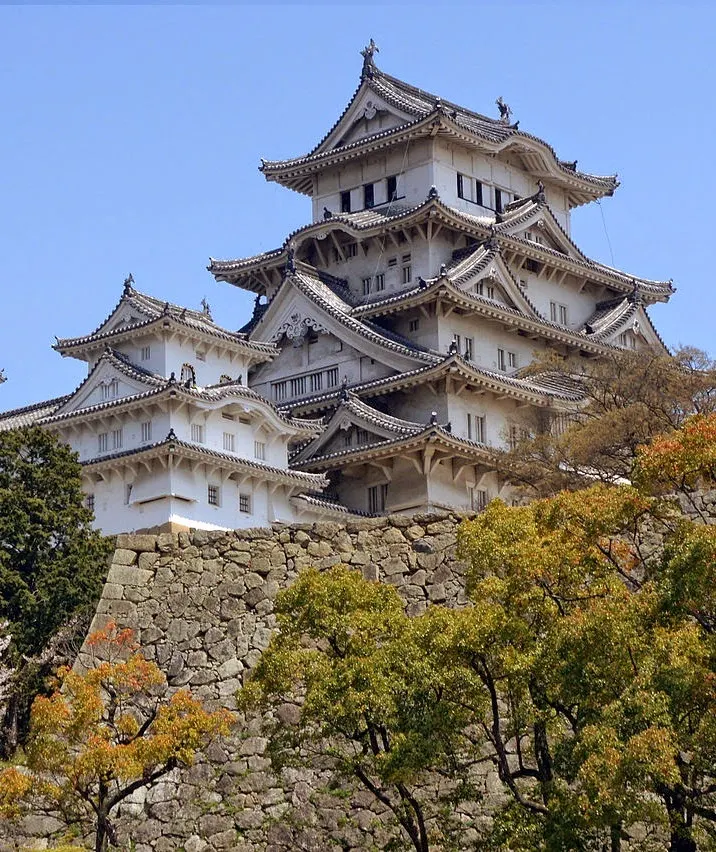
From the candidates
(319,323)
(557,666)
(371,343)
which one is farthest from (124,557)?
(319,323)

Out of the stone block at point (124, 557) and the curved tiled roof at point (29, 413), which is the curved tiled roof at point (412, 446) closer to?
the curved tiled roof at point (29, 413)

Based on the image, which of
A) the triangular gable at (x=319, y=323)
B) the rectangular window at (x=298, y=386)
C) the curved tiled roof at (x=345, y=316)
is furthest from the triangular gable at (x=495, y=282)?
the rectangular window at (x=298, y=386)

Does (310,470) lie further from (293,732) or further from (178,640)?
(293,732)

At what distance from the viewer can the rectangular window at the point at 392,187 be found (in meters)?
58.0

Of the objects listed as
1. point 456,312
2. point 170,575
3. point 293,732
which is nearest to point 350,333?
point 456,312

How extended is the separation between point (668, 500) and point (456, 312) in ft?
110

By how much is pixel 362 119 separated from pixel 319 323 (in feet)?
27.0

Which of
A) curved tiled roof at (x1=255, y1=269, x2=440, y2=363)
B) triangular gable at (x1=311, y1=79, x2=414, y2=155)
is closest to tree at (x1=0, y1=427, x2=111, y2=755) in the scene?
curved tiled roof at (x1=255, y1=269, x2=440, y2=363)

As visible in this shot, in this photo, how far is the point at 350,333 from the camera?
5347cm

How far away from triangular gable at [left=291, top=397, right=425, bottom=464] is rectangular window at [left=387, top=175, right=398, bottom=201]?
9.06m

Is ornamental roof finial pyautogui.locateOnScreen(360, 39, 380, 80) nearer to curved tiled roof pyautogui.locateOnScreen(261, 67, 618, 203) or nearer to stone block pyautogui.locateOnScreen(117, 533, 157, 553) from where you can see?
curved tiled roof pyautogui.locateOnScreen(261, 67, 618, 203)

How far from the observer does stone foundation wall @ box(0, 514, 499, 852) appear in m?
23.8

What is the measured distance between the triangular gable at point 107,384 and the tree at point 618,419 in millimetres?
10056

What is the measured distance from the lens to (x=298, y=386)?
5491 cm
